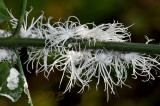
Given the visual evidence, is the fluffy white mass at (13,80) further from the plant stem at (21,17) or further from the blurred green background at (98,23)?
the blurred green background at (98,23)

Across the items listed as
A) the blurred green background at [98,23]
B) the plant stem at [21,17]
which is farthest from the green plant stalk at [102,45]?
the blurred green background at [98,23]

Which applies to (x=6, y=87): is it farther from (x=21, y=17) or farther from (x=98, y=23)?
(x=98, y=23)

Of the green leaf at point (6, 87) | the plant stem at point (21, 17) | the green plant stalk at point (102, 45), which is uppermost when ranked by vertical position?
the plant stem at point (21, 17)

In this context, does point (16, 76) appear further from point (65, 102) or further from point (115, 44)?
point (65, 102)

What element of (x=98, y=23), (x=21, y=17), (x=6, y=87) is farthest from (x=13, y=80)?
(x=98, y=23)

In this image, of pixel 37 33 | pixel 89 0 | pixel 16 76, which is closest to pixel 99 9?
pixel 89 0

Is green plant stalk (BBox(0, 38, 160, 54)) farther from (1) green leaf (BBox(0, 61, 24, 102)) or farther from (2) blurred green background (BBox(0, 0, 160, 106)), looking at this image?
(2) blurred green background (BBox(0, 0, 160, 106))
